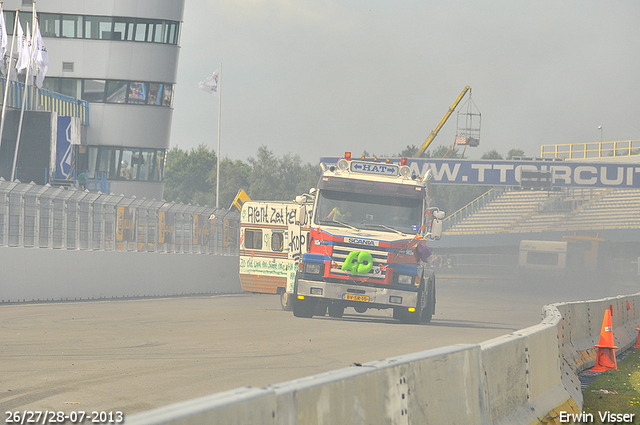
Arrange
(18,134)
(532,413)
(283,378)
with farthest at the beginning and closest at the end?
1. (18,134)
2. (283,378)
3. (532,413)

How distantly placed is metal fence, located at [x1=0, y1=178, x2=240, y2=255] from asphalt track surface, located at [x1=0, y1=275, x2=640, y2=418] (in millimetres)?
2175

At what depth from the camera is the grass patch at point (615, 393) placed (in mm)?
9109

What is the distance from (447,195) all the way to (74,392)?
456 ft

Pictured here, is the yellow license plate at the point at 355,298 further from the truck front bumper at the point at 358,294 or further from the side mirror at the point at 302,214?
the side mirror at the point at 302,214

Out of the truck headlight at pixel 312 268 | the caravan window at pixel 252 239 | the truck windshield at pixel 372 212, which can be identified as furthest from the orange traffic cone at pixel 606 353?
the caravan window at pixel 252 239

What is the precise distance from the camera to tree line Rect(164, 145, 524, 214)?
130 m

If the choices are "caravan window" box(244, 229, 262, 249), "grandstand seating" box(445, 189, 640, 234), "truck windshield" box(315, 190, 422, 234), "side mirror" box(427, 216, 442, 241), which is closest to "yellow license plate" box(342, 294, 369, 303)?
"truck windshield" box(315, 190, 422, 234)

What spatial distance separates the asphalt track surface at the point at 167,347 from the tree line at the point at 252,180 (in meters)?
105

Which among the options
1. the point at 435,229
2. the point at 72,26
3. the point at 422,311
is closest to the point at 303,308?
the point at 422,311

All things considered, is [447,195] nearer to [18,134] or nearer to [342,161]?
[18,134]

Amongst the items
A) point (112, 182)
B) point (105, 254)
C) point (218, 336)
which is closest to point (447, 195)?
point (112, 182)

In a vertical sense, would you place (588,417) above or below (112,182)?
below

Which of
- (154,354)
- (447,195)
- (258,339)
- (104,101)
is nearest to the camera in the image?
(154,354)

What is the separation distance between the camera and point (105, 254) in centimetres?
2697
